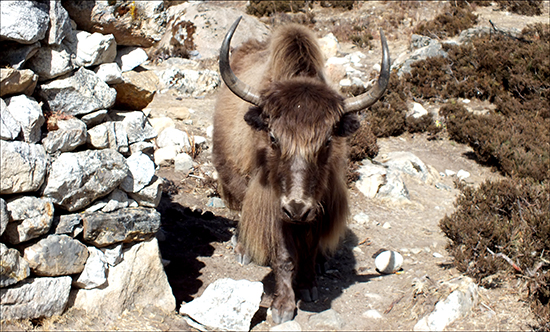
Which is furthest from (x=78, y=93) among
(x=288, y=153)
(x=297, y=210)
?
(x=297, y=210)

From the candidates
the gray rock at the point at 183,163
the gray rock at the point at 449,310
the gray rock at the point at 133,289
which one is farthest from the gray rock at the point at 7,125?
the gray rock at the point at 183,163

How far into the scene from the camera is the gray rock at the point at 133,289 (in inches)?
145

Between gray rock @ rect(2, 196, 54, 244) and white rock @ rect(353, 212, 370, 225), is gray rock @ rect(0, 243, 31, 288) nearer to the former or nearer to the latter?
gray rock @ rect(2, 196, 54, 244)

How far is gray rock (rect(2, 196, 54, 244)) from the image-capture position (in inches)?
128

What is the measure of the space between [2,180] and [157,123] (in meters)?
5.26

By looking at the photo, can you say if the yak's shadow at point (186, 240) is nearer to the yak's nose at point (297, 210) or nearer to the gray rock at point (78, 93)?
the yak's nose at point (297, 210)

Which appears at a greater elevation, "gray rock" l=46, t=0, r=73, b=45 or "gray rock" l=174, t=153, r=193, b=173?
"gray rock" l=46, t=0, r=73, b=45

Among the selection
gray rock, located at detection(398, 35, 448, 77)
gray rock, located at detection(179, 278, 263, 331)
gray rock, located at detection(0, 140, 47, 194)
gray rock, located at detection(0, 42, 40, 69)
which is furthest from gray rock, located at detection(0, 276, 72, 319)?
gray rock, located at detection(398, 35, 448, 77)

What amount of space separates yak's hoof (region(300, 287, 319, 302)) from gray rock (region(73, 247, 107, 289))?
75.4 inches

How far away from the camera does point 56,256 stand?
11.3 ft

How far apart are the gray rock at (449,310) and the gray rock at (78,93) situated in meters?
3.24

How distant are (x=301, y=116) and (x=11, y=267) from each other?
2277 mm

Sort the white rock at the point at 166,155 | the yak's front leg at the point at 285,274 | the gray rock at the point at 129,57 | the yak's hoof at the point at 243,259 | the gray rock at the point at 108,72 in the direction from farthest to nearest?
the white rock at the point at 166,155
the yak's hoof at the point at 243,259
the gray rock at the point at 129,57
the yak's front leg at the point at 285,274
the gray rock at the point at 108,72

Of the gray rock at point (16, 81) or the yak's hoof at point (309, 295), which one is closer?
the gray rock at point (16, 81)
